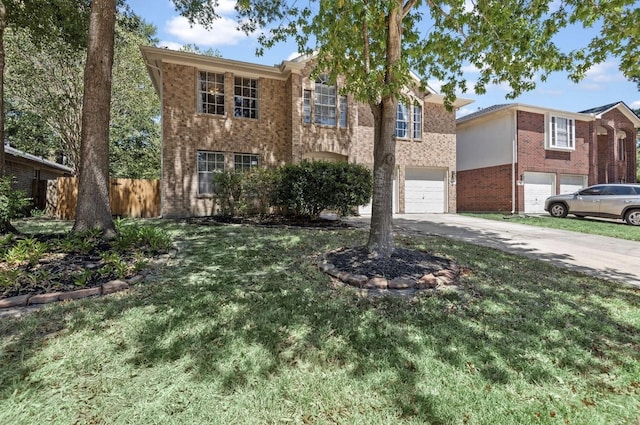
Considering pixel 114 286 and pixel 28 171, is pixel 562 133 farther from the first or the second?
pixel 28 171

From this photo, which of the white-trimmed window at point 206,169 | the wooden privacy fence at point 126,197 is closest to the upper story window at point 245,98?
the white-trimmed window at point 206,169

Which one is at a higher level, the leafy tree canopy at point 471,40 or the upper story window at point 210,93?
the upper story window at point 210,93

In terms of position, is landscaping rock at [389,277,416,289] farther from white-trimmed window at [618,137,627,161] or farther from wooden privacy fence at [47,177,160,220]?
white-trimmed window at [618,137,627,161]

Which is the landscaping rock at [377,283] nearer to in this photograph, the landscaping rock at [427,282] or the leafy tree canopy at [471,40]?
the landscaping rock at [427,282]

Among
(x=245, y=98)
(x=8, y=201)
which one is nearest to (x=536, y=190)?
(x=245, y=98)

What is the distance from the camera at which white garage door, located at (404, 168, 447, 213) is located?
15852mm

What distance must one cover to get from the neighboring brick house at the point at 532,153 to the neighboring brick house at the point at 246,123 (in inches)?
180

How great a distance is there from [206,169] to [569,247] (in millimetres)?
11914

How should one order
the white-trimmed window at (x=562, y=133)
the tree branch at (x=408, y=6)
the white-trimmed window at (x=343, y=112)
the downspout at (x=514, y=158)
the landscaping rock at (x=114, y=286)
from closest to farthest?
the landscaping rock at (x=114, y=286) < the tree branch at (x=408, y=6) < the white-trimmed window at (x=343, y=112) < the downspout at (x=514, y=158) < the white-trimmed window at (x=562, y=133)

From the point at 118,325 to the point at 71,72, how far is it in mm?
19620

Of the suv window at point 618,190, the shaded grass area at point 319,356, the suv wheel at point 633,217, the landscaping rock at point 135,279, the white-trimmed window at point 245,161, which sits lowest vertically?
the shaded grass area at point 319,356

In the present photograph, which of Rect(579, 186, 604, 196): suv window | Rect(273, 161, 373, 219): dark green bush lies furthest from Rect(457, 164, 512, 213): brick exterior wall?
Rect(273, 161, 373, 219): dark green bush

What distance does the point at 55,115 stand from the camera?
1747 centimetres

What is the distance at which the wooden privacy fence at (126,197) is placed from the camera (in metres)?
12.8
